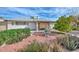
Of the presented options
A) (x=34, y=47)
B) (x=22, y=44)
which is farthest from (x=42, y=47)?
(x=22, y=44)

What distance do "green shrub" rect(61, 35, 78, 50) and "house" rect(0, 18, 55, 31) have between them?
0.26 m

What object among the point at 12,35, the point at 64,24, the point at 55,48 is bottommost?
the point at 55,48

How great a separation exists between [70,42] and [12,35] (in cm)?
76

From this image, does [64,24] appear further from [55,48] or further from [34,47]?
[34,47]

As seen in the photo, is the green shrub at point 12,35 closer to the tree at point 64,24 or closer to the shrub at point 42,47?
the shrub at point 42,47

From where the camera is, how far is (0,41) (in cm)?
219

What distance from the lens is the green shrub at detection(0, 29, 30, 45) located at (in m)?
2.18

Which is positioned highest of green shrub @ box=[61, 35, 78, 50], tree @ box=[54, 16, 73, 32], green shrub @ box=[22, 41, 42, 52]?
tree @ box=[54, 16, 73, 32]

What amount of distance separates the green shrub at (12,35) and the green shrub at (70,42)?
49 centimetres

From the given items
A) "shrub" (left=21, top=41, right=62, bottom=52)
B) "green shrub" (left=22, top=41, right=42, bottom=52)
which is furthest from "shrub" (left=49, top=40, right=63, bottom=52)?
"green shrub" (left=22, top=41, right=42, bottom=52)

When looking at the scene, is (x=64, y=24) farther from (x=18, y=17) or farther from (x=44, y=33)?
(x=18, y=17)

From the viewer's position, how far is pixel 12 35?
7.21ft

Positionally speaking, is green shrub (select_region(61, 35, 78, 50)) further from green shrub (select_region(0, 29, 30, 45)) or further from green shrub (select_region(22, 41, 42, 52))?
green shrub (select_region(0, 29, 30, 45))
